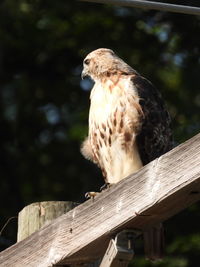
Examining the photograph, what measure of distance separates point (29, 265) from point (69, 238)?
24cm

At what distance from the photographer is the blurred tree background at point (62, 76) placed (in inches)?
476

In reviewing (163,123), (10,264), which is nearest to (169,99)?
(163,123)

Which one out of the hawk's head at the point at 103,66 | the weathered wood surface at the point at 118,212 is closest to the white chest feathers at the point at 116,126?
the hawk's head at the point at 103,66

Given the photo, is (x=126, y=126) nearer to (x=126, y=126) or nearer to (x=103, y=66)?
(x=126, y=126)

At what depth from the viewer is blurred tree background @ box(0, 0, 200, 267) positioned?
12.1 metres

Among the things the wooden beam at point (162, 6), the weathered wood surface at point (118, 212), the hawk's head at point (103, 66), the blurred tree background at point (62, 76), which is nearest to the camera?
the weathered wood surface at point (118, 212)

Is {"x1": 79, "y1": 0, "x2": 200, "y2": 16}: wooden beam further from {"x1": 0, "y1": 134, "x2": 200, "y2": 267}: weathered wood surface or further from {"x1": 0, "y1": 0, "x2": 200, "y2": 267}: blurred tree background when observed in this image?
{"x1": 0, "y1": 0, "x2": 200, "y2": 267}: blurred tree background

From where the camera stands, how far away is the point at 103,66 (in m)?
7.12

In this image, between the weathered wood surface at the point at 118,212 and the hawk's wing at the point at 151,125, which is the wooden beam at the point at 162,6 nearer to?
the weathered wood surface at the point at 118,212

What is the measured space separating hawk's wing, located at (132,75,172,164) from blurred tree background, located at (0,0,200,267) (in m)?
4.56

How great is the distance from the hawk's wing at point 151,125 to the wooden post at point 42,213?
6.43ft

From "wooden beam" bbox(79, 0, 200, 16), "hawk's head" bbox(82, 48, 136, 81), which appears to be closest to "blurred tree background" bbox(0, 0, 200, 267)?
"hawk's head" bbox(82, 48, 136, 81)

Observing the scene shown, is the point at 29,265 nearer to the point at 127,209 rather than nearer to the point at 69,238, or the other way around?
the point at 69,238

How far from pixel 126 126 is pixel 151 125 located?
0.22 metres
